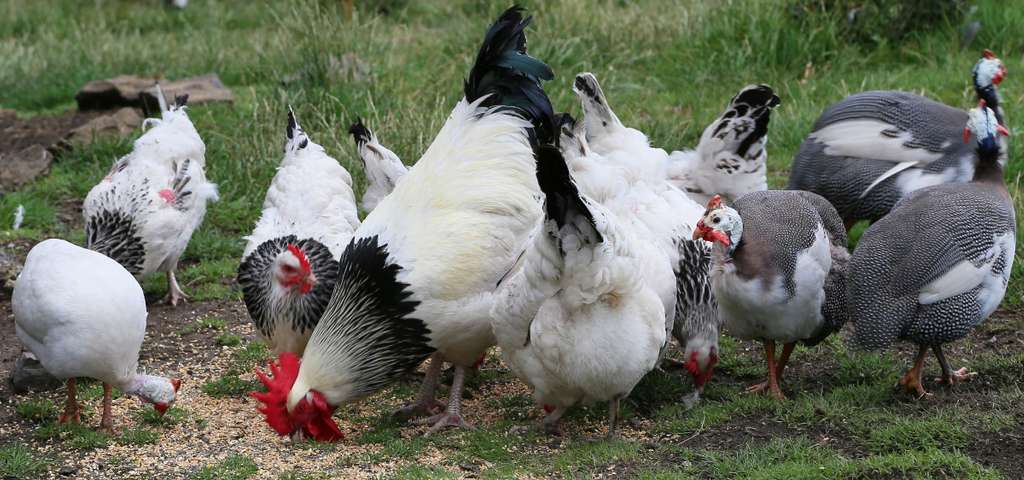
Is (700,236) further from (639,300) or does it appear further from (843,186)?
(843,186)

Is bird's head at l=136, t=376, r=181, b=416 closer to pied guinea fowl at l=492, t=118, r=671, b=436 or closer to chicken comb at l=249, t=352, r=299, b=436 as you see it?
chicken comb at l=249, t=352, r=299, b=436

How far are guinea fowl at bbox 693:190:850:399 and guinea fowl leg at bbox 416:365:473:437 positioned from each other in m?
1.32

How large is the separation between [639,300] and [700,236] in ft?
1.64

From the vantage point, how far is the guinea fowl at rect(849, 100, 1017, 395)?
197 inches

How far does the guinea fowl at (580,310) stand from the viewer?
4.51m

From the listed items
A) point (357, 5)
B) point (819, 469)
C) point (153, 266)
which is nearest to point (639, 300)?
point (819, 469)

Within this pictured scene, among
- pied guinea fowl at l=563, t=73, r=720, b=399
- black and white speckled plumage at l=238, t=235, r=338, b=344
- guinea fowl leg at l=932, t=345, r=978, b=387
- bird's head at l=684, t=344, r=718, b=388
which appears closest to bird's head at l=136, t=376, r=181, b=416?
black and white speckled plumage at l=238, t=235, r=338, b=344

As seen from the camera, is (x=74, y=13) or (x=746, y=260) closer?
(x=746, y=260)

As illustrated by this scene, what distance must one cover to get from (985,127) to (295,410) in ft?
12.1

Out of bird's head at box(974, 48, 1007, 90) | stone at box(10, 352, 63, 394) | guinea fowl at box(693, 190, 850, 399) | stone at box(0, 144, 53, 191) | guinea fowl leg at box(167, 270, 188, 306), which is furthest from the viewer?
stone at box(0, 144, 53, 191)

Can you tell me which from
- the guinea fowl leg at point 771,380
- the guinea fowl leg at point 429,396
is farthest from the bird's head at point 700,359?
the guinea fowl leg at point 429,396

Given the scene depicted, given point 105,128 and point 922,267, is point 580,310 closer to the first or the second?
point 922,267

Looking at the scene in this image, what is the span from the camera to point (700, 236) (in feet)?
16.7

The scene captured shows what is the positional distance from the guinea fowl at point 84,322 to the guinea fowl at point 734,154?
326 cm
